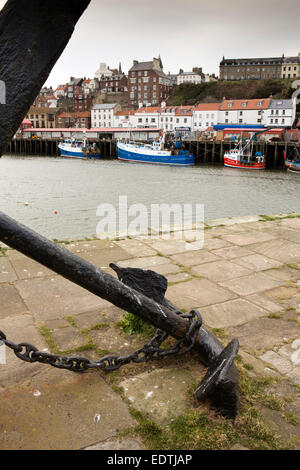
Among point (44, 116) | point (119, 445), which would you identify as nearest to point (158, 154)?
point (119, 445)

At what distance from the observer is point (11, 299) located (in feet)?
11.9

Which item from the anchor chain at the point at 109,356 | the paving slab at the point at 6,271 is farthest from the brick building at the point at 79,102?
the anchor chain at the point at 109,356

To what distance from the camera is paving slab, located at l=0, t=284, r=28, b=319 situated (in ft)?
10.9

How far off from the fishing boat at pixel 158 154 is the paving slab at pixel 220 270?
38.3m

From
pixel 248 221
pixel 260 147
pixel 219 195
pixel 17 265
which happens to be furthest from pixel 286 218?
pixel 260 147

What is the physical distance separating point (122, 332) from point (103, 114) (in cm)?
8561

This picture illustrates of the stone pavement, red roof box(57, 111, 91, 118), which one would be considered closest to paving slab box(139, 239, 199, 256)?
the stone pavement

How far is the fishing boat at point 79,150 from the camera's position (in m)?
51.7

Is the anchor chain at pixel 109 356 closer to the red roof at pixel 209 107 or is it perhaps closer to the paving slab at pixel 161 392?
the paving slab at pixel 161 392

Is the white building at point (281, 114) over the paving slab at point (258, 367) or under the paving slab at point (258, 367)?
over

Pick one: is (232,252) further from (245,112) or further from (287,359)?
(245,112)

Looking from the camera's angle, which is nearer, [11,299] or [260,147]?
[11,299]
